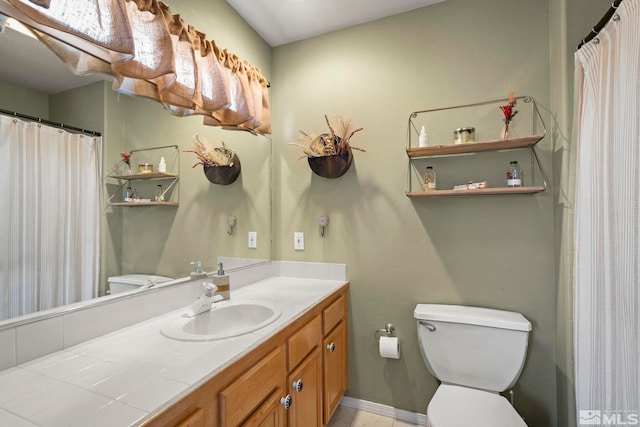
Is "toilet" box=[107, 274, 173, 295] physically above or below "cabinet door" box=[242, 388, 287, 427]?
above

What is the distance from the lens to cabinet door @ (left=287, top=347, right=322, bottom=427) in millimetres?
1225

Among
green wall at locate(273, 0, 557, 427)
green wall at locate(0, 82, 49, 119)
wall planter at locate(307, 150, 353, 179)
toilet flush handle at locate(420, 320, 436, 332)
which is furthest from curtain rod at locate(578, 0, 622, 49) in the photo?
green wall at locate(0, 82, 49, 119)

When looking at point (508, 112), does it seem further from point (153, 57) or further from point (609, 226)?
point (153, 57)

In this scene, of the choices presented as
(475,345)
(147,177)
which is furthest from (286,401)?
(147,177)

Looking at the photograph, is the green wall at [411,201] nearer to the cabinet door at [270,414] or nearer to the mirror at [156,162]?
the mirror at [156,162]

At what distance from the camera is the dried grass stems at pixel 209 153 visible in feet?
5.15

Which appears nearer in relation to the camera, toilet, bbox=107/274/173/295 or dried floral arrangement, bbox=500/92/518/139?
toilet, bbox=107/274/173/295

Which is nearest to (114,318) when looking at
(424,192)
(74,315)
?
(74,315)

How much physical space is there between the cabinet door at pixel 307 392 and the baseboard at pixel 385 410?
0.52 meters

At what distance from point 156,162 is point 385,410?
6.50 ft

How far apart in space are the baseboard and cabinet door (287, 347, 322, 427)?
518mm

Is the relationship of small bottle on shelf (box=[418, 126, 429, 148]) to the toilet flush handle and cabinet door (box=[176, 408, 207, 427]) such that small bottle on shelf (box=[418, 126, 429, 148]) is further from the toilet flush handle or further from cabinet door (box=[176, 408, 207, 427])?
cabinet door (box=[176, 408, 207, 427])

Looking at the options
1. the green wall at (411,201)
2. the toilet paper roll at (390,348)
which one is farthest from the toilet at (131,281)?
the toilet paper roll at (390,348)

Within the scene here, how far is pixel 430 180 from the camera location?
5.54 ft
